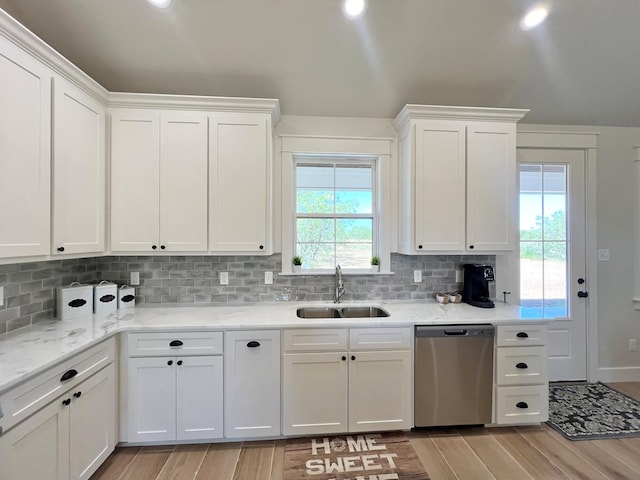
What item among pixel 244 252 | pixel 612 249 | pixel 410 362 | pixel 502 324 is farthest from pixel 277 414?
pixel 612 249

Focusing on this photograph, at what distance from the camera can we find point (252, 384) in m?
2.19

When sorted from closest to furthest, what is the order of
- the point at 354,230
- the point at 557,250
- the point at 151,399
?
the point at 151,399, the point at 354,230, the point at 557,250

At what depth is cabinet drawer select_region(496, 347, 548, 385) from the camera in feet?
7.73

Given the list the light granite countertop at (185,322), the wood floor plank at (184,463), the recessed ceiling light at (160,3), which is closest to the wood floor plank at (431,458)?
the light granite countertop at (185,322)

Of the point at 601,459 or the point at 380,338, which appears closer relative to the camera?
the point at 601,459

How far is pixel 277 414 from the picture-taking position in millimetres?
2207

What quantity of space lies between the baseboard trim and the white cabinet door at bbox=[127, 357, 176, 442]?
4076 mm

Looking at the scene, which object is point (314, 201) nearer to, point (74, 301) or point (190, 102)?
A: point (190, 102)

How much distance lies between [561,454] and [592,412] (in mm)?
798

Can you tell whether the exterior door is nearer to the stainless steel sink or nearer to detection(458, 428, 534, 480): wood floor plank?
detection(458, 428, 534, 480): wood floor plank

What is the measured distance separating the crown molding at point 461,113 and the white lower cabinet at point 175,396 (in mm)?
2345

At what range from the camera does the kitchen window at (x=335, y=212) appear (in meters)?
2.99

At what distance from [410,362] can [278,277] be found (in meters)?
1.34

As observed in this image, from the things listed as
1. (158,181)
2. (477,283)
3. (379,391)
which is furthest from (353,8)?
(379,391)
